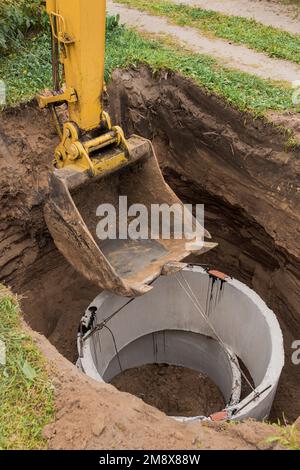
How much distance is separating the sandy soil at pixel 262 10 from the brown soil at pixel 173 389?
6.97 metres

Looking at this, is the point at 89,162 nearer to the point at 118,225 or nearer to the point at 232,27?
the point at 118,225

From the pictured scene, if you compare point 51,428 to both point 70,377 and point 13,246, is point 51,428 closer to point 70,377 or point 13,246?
point 70,377

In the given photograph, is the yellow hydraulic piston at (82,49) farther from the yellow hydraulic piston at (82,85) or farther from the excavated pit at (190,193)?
the excavated pit at (190,193)

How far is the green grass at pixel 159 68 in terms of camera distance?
6.96 m

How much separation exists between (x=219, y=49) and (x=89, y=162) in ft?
15.6

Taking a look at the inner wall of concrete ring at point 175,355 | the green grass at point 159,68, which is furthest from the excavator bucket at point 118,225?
the green grass at point 159,68

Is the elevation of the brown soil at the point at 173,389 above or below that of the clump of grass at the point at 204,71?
below

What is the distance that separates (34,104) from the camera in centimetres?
673

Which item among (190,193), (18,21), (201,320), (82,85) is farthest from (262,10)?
(82,85)

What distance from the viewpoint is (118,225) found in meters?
6.30

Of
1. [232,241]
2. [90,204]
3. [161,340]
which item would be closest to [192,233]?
[90,204]

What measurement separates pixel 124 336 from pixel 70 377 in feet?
11.2

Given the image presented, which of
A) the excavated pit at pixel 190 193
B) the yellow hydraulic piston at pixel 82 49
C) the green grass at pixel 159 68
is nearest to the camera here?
the yellow hydraulic piston at pixel 82 49

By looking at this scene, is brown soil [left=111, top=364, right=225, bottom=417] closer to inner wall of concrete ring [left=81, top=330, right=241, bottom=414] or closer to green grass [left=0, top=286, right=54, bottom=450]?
inner wall of concrete ring [left=81, top=330, right=241, bottom=414]
